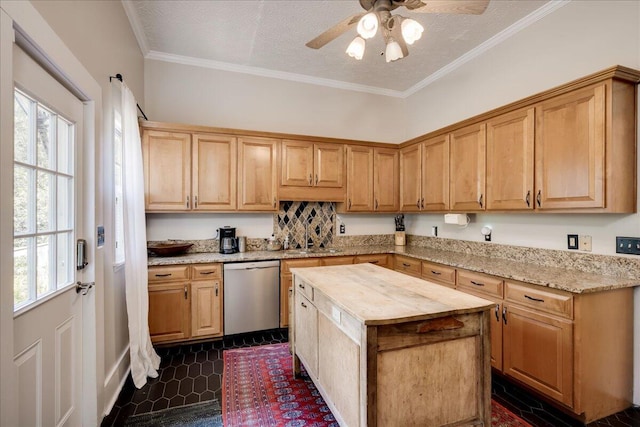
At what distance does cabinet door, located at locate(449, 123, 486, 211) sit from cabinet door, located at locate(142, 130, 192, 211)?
2863mm

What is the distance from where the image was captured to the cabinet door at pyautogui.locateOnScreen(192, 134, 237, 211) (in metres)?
3.27

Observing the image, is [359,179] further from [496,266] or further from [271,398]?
[271,398]

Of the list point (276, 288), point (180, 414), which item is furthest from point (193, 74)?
point (180, 414)

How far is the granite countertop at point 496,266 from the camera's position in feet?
6.42

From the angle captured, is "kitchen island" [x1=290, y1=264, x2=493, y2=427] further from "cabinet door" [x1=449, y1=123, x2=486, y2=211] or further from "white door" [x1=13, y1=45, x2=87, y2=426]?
"cabinet door" [x1=449, y1=123, x2=486, y2=211]

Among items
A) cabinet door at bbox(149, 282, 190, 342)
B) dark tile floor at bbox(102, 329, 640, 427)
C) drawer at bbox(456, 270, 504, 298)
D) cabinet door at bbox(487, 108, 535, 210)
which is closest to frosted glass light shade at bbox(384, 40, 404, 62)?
cabinet door at bbox(487, 108, 535, 210)

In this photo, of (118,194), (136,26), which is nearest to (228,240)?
(118,194)

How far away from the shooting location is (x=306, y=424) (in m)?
1.92

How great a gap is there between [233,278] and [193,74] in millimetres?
2466

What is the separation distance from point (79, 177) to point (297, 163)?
89.1 inches

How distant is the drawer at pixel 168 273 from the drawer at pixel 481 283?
2653mm

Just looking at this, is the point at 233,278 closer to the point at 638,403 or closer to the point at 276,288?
the point at 276,288

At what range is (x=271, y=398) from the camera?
2.18 metres

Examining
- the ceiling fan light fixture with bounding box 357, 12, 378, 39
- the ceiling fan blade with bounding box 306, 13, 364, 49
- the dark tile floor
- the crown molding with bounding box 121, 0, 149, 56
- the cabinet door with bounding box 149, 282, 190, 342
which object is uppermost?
the crown molding with bounding box 121, 0, 149, 56
